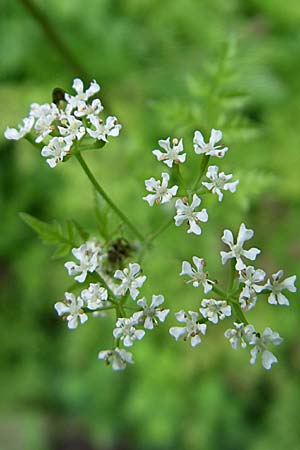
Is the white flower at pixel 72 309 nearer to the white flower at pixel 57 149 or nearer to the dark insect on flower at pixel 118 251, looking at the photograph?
the dark insect on flower at pixel 118 251

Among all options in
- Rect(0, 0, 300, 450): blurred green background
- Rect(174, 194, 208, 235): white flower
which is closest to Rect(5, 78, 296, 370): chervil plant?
Rect(174, 194, 208, 235): white flower

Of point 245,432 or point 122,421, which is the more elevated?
point 122,421

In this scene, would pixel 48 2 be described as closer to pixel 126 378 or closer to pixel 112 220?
pixel 112 220

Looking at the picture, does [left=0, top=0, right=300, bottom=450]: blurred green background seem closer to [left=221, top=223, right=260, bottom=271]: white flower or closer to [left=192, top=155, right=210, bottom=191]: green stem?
[left=192, top=155, right=210, bottom=191]: green stem

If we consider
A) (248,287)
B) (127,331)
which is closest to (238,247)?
(248,287)

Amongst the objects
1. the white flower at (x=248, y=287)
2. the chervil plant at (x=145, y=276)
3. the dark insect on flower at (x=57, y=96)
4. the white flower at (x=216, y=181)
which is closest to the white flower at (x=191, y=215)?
the chervil plant at (x=145, y=276)

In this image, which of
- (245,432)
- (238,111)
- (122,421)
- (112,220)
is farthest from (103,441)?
(112,220)
